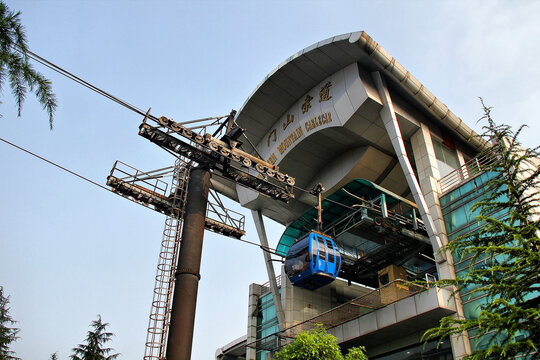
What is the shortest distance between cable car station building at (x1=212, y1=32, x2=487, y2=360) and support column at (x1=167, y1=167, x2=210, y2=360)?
8881 mm

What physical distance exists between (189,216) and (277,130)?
61.6 ft

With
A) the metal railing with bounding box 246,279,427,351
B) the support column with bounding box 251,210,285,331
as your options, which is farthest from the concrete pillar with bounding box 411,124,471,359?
the support column with bounding box 251,210,285,331

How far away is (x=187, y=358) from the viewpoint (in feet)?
54.5

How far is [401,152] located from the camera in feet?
93.5

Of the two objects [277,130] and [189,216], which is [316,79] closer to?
[277,130]

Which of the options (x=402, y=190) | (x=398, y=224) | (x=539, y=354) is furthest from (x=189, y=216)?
(x=402, y=190)

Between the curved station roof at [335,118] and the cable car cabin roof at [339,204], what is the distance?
1.51m

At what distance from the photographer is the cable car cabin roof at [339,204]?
3105 centimetres

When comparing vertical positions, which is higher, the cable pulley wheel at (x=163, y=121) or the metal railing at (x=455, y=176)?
the metal railing at (x=455, y=176)

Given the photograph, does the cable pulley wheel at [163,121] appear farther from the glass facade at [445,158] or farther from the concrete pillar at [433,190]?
the glass facade at [445,158]

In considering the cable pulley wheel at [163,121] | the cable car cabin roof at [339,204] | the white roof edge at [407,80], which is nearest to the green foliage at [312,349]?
the cable car cabin roof at [339,204]

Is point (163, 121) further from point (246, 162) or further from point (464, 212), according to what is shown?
point (464, 212)

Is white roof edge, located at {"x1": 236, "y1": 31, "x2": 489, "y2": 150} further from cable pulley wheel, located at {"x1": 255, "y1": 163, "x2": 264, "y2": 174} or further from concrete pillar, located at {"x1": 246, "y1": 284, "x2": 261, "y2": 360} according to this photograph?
concrete pillar, located at {"x1": 246, "y1": 284, "x2": 261, "y2": 360}

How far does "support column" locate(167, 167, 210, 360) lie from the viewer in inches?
660
